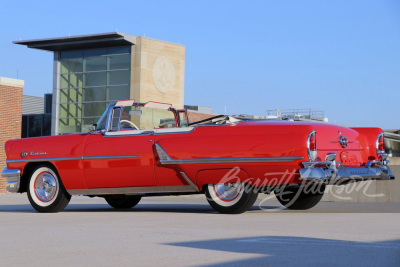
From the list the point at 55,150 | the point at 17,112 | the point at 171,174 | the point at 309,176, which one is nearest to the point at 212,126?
the point at 171,174

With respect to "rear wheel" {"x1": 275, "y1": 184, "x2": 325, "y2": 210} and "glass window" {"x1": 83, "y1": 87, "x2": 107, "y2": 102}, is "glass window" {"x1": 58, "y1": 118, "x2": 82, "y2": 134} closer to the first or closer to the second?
"glass window" {"x1": 83, "y1": 87, "x2": 107, "y2": 102}

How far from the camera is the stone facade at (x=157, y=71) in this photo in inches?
1735

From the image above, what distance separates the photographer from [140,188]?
35.9ft

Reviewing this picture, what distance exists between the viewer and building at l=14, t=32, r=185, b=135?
145ft

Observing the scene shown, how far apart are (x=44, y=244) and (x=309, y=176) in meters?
4.20

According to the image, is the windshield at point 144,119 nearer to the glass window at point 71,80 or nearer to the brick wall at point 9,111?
the brick wall at point 9,111

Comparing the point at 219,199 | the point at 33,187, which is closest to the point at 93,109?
the point at 33,187

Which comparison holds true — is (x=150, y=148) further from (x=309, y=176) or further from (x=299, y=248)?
(x=299, y=248)

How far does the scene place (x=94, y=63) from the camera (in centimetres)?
4538

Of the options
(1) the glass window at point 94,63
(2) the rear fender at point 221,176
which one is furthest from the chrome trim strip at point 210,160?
(1) the glass window at point 94,63

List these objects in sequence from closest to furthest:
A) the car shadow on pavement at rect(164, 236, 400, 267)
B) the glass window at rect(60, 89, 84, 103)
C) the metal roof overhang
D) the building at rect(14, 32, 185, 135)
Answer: the car shadow on pavement at rect(164, 236, 400, 267) → the metal roof overhang → the building at rect(14, 32, 185, 135) → the glass window at rect(60, 89, 84, 103)

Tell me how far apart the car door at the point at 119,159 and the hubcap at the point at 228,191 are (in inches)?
41.9

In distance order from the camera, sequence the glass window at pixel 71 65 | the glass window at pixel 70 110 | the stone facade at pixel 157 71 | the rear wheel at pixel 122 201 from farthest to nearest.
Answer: the glass window at pixel 70 110, the glass window at pixel 71 65, the stone facade at pixel 157 71, the rear wheel at pixel 122 201

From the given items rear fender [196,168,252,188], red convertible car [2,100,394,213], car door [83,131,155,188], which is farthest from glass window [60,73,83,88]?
rear fender [196,168,252,188]
